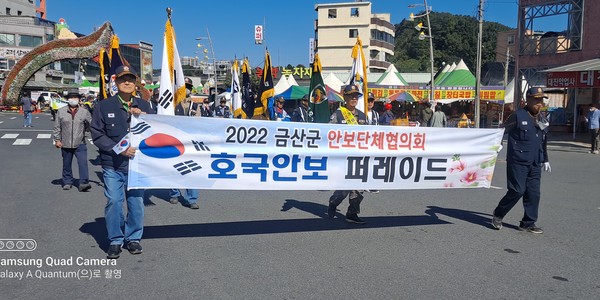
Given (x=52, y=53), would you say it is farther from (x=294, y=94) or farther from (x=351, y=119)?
(x=351, y=119)

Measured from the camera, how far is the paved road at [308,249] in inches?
177

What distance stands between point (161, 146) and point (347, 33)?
Result: 7739 centimetres

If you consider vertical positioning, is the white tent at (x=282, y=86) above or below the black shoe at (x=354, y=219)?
above

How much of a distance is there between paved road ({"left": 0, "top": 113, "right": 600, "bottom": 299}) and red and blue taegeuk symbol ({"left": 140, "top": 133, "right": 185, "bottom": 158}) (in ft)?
3.49

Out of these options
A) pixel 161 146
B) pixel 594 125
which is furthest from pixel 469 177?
pixel 594 125

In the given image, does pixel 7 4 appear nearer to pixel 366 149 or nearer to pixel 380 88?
pixel 380 88

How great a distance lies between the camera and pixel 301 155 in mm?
5883

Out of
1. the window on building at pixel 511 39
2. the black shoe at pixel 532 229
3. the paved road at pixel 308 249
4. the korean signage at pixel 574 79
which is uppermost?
the window on building at pixel 511 39

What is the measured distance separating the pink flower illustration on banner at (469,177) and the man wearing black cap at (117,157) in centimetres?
392

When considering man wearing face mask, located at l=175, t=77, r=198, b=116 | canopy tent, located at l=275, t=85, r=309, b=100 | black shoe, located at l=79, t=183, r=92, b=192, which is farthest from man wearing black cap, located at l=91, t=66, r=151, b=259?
canopy tent, located at l=275, t=85, r=309, b=100

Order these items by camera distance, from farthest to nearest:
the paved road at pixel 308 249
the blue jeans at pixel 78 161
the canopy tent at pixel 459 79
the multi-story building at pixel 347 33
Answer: the multi-story building at pixel 347 33 < the canopy tent at pixel 459 79 < the blue jeans at pixel 78 161 < the paved road at pixel 308 249

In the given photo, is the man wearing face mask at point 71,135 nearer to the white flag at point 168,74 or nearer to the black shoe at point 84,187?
the black shoe at point 84,187

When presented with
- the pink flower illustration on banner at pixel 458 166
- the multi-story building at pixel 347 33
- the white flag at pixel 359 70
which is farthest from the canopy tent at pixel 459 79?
the multi-story building at pixel 347 33

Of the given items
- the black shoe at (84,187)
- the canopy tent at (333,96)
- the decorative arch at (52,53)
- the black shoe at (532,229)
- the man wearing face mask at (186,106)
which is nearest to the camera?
the black shoe at (532,229)
